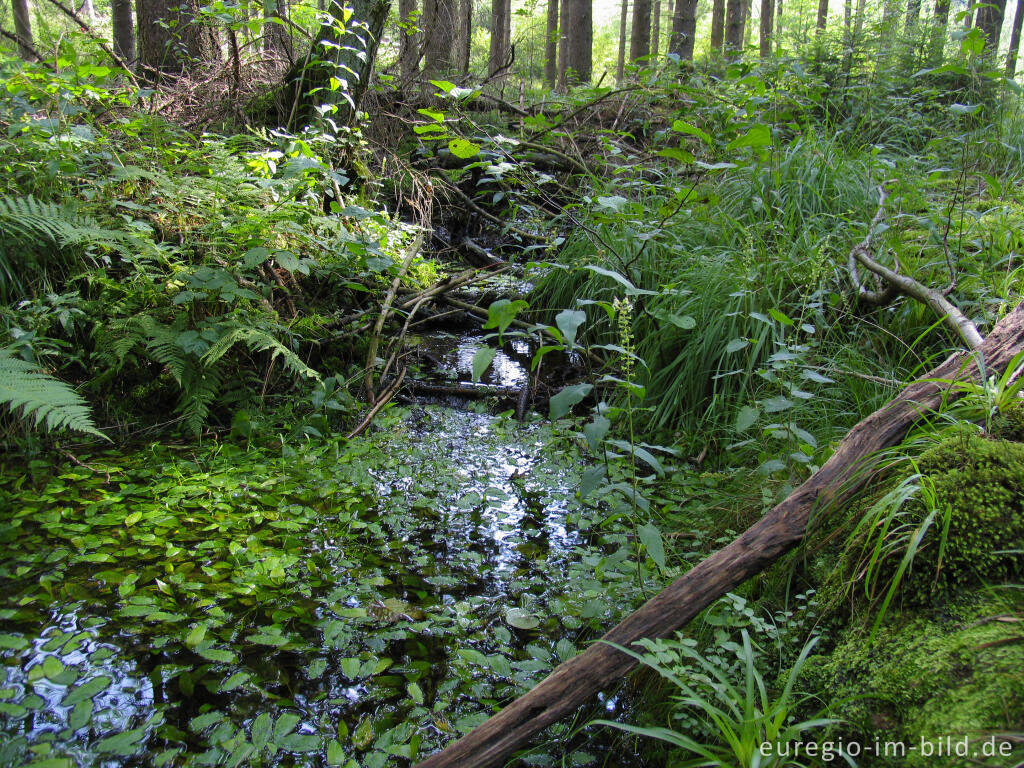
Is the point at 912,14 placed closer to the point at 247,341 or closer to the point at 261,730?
the point at 247,341

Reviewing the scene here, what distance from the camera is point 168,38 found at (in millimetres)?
5918

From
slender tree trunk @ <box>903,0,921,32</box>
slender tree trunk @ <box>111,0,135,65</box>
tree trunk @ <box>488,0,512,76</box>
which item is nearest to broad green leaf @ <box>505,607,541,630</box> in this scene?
slender tree trunk @ <box>111,0,135,65</box>

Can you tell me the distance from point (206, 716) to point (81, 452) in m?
1.95

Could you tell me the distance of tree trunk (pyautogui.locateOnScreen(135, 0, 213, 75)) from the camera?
579 centimetres

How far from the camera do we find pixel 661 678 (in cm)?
171

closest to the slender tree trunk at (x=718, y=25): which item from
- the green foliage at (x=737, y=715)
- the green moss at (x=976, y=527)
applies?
the green moss at (x=976, y=527)

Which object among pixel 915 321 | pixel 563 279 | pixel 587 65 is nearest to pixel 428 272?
pixel 563 279

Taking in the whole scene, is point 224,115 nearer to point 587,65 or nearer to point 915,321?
point 915,321

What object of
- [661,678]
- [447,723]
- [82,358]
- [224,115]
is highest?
[224,115]

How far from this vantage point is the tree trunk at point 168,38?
5789 millimetres

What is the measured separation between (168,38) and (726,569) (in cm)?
715

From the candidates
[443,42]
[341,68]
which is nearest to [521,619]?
[341,68]

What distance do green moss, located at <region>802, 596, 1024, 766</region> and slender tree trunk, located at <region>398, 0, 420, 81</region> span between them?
5.38m

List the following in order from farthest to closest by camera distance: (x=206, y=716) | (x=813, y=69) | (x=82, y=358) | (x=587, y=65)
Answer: (x=587, y=65) → (x=813, y=69) → (x=82, y=358) → (x=206, y=716)
